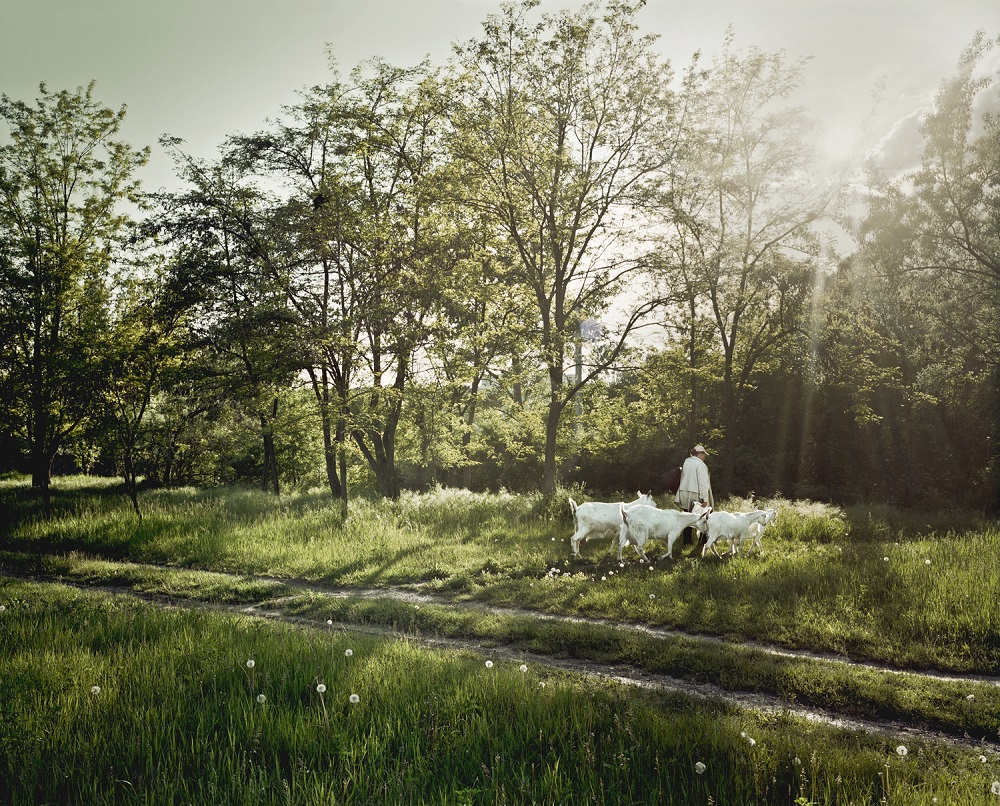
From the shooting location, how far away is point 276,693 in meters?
4.90

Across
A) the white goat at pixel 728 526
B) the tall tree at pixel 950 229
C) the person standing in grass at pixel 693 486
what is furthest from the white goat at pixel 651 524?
the tall tree at pixel 950 229

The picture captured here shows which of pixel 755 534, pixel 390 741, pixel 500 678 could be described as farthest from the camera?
pixel 755 534

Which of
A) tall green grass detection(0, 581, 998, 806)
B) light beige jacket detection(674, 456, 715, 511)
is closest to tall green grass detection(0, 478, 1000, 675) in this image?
light beige jacket detection(674, 456, 715, 511)

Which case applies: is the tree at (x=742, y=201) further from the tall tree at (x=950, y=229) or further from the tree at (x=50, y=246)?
the tree at (x=50, y=246)

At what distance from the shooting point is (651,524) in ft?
39.4

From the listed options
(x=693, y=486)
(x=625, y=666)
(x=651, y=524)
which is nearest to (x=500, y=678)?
(x=625, y=666)

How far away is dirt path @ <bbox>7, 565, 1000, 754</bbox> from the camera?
5.40 m

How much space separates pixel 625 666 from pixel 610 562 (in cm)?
507

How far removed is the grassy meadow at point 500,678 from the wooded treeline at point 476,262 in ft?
25.5

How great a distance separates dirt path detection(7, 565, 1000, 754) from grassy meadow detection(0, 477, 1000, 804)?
12 centimetres

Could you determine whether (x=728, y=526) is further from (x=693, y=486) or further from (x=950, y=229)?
(x=950, y=229)

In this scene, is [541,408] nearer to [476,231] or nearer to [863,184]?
[476,231]

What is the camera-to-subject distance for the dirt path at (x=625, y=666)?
540 cm

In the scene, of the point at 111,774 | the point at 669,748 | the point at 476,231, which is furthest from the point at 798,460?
the point at 111,774
